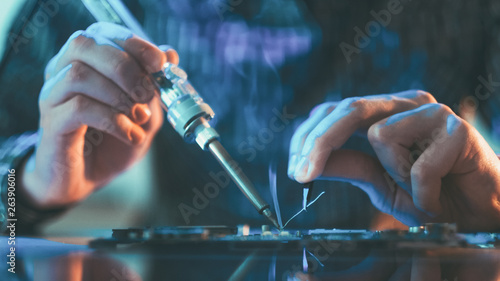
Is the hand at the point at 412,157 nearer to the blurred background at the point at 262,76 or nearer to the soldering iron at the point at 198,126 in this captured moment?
the soldering iron at the point at 198,126

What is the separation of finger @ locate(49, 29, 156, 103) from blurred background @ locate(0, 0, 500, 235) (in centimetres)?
30

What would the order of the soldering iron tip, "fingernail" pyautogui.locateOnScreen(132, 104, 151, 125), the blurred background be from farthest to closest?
the blurred background → "fingernail" pyautogui.locateOnScreen(132, 104, 151, 125) → the soldering iron tip

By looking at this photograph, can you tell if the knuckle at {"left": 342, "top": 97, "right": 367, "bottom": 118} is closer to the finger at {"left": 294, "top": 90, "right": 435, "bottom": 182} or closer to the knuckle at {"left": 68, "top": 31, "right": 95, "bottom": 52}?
the finger at {"left": 294, "top": 90, "right": 435, "bottom": 182}

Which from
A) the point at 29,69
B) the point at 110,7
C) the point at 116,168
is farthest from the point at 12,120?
the point at 110,7

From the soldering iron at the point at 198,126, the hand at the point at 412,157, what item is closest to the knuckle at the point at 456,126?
the hand at the point at 412,157

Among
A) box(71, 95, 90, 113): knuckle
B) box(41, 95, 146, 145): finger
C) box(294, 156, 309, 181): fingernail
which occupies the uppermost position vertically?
box(71, 95, 90, 113): knuckle

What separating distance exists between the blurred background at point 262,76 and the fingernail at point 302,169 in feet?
0.96

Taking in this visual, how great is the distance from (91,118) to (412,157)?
0.36m

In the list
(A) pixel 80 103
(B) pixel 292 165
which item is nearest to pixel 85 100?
(A) pixel 80 103

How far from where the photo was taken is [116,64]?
387 millimetres

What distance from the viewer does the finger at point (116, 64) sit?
0.38 m

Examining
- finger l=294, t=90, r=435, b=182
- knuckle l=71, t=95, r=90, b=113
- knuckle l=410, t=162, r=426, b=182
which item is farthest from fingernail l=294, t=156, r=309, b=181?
knuckle l=71, t=95, r=90, b=113

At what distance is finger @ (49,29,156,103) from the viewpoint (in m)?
0.38

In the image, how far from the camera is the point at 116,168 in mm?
625
